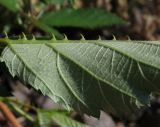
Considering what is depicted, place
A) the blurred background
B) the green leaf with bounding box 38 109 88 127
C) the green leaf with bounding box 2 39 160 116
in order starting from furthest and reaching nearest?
the blurred background < the green leaf with bounding box 38 109 88 127 < the green leaf with bounding box 2 39 160 116

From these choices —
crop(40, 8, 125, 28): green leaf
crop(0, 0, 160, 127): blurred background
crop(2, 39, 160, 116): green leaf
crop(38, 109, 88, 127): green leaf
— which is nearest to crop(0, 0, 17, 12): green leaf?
crop(0, 0, 160, 127): blurred background

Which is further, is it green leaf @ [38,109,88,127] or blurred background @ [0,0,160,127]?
blurred background @ [0,0,160,127]

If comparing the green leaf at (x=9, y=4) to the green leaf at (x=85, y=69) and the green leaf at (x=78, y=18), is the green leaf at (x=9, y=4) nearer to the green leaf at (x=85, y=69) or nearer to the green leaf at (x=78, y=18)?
the green leaf at (x=78, y=18)

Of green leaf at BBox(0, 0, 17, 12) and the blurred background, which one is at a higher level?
green leaf at BBox(0, 0, 17, 12)

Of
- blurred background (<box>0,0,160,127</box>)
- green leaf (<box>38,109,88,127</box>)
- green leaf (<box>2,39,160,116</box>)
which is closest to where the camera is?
green leaf (<box>2,39,160,116</box>)

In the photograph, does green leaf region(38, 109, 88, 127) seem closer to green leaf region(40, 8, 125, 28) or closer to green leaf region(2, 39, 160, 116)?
green leaf region(40, 8, 125, 28)

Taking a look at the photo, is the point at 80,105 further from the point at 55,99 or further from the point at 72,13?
the point at 72,13

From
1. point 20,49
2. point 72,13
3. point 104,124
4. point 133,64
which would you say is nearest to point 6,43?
point 20,49

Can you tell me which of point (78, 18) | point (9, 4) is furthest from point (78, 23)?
point (9, 4)
